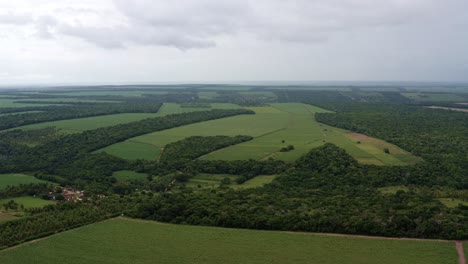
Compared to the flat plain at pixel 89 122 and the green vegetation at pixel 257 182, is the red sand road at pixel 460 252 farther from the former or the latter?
the flat plain at pixel 89 122

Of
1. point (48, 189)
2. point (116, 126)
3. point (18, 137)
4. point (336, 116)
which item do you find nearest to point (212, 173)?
point (48, 189)

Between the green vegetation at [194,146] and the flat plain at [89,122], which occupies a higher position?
the flat plain at [89,122]

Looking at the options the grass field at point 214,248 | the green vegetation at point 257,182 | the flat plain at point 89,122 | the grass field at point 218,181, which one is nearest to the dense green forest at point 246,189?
the grass field at point 218,181

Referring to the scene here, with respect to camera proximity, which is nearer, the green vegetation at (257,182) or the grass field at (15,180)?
the green vegetation at (257,182)

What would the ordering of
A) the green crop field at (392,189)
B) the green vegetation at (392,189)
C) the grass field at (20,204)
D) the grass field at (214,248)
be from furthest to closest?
the green crop field at (392,189), the green vegetation at (392,189), the grass field at (20,204), the grass field at (214,248)

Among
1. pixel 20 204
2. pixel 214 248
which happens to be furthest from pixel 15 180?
pixel 214 248

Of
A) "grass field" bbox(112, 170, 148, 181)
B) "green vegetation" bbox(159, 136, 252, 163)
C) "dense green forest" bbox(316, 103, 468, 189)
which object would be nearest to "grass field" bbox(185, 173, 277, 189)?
"green vegetation" bbox(159, 136, 252, 163)
